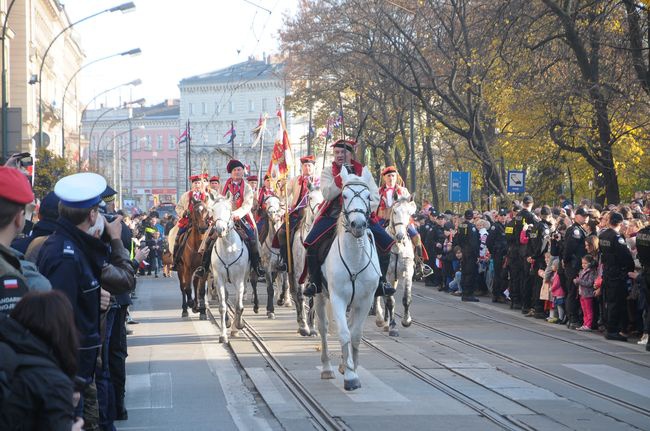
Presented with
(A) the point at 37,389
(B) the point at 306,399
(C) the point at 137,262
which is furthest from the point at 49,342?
(B) the point at 306,399

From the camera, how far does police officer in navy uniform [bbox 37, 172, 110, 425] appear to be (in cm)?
658

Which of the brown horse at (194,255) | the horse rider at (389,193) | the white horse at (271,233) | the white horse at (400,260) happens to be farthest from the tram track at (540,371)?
the brown horse at (194,255)

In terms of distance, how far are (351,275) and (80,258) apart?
578 cm

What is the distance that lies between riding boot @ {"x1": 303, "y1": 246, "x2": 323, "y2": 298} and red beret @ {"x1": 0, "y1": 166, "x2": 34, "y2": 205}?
25.8 feet

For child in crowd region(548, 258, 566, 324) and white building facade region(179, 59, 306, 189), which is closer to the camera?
child in crowd region(548, 258, 566, 324)

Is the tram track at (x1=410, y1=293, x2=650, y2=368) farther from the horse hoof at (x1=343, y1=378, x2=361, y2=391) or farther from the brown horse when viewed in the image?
the brown horse

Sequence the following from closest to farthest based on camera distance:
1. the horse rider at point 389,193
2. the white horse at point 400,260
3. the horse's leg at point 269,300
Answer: the white horse at point 400,260
the horse rider at point 389,193
the horse's leg at point 269,300

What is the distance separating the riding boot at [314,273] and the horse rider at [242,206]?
4.50 metres

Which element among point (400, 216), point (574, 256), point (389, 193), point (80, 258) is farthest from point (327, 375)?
point (574, 256)

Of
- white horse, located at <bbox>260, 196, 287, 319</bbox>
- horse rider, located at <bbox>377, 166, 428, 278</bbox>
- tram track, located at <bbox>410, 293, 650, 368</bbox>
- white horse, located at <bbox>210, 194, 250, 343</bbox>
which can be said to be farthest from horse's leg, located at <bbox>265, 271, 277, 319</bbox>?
tram track, located at <bbox>410, 293, 650, 368</bbox>

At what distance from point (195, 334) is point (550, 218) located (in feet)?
25.8

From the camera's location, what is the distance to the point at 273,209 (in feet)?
70.1

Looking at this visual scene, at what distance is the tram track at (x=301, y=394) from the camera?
997cm

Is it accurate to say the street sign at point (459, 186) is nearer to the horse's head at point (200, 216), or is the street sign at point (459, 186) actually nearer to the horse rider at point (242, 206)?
the horse's head at point (200, 216)
